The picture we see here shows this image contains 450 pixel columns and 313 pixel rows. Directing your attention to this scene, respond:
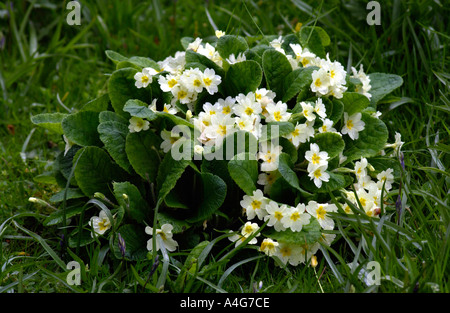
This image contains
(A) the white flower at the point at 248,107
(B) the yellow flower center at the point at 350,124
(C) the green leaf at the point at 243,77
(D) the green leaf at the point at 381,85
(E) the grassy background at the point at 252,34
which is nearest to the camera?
(E) the grassy background at the point at 252,34

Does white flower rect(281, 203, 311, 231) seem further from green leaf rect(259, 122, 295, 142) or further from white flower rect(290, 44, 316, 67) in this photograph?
white flower rect(290, 44, 316, 67)

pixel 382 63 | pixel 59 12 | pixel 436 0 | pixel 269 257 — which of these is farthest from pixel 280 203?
pixel 59 12

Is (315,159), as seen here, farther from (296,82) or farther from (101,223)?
(101,223)

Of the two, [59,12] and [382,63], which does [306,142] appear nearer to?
[382,63]

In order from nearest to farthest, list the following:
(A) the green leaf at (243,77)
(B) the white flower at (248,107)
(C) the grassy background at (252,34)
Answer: (C) the grassy background at (252,34), (B) the white flower at (248,107), (A) the green leaf at (243,77)

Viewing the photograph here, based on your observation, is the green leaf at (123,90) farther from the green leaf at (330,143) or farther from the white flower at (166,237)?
the green leaf at (330,143)

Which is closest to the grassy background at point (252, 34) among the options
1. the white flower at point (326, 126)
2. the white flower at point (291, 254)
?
the white flower at point (291, 254)

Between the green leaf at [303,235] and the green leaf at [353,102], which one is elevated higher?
the green leaf at [353,102]
